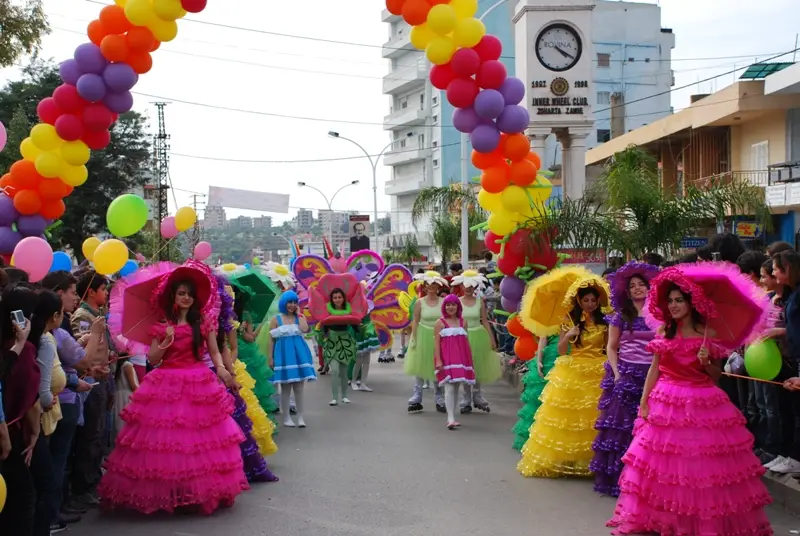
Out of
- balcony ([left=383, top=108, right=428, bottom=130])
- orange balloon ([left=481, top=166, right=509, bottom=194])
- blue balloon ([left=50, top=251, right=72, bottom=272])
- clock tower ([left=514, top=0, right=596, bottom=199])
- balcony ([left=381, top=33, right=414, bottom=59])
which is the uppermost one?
balcony ([left=381, top=33, right=414, bottom=59])

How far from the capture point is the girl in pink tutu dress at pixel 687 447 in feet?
20.9

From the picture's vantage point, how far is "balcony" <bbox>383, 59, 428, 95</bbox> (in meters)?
72.7

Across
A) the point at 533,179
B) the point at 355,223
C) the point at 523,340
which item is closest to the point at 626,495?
the point at 523,340

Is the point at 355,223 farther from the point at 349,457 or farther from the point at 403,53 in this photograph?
the point at 403,53

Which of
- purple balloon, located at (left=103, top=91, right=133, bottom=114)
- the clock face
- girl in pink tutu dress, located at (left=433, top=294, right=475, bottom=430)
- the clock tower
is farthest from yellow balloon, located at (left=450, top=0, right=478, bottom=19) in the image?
the clock face

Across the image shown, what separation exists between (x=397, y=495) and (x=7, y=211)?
291 inches

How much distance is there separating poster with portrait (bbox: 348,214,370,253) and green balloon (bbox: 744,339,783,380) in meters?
25.9

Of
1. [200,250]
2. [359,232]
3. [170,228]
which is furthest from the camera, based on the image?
[359,232]

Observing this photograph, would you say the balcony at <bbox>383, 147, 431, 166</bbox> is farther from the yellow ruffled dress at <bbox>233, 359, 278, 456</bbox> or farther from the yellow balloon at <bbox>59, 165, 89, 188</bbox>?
the yellow ruffled dress at <bbox>233, 359, 278, 456</bbox>

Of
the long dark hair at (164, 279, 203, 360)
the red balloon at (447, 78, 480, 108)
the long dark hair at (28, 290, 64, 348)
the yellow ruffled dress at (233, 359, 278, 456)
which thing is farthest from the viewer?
the red balloon at (447, 78, 480, 108)

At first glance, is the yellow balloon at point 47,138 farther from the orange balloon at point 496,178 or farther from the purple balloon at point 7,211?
the orange balloon at point 496,178

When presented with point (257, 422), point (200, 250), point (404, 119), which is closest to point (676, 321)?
point (257, 422)

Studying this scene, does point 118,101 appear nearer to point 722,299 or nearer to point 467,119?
point 467,119

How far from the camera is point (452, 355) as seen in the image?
39.9ft
